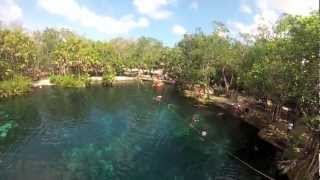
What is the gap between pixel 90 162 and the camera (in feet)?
130

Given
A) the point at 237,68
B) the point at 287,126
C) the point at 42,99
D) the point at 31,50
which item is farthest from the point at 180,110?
the point at 31,50

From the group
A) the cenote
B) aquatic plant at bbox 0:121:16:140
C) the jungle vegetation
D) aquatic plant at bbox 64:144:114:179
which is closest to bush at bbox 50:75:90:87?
the jungle vegetation

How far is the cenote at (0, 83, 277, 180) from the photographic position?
37531 mm

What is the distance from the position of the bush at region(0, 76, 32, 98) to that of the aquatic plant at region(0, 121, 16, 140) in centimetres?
2732

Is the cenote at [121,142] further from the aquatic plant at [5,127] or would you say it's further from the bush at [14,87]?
the bush at [14,87]

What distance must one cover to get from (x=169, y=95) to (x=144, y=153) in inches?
2202

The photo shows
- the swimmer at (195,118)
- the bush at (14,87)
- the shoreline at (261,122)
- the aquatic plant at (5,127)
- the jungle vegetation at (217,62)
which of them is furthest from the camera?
the bush at (14,87)

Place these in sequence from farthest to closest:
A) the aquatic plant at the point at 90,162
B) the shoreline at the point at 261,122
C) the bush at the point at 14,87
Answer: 1. the bush at the point at 14,87
2. the shoreline at the point at 261,122
3. the aquatic plant at the point at 90,162

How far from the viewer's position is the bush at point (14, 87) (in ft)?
267

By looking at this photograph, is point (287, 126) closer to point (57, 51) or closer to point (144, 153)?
point (144, 153)

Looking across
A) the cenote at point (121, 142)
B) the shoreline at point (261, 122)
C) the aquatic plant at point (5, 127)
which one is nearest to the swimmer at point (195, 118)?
the cenote at point (121, 142)

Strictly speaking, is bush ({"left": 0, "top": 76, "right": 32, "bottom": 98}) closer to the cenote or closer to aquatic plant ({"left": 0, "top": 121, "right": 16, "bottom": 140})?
the cenote

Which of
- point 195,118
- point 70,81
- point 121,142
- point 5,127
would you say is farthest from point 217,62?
point 5,127

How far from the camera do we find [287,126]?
2191 inches
